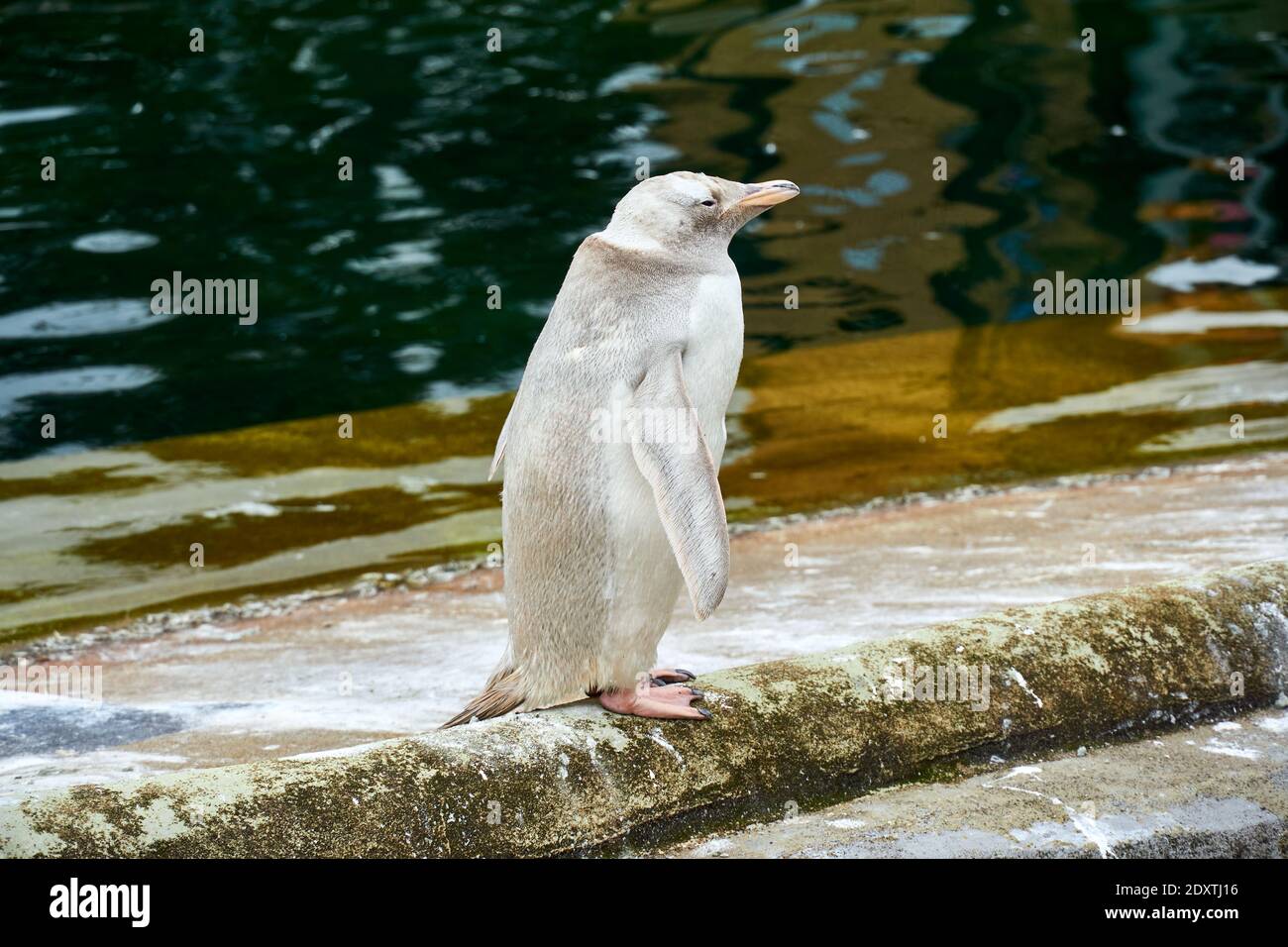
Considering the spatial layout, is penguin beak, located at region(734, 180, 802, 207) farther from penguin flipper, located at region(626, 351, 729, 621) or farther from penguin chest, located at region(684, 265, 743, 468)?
penguin flipper, located at region(626, 351, 729, 621)

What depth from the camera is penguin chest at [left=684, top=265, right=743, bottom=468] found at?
3.39 meters

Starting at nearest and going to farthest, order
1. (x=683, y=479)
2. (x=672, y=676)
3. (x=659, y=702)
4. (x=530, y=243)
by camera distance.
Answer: (x=683, y=479) → (x=659, y=702) → (x=672, y=676) → (x=530, y=243)

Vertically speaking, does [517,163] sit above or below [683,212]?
above

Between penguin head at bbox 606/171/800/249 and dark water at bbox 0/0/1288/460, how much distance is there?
855 cm

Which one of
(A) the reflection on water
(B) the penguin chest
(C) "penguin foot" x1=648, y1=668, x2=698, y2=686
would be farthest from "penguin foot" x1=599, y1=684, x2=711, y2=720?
(A) the reflection on water

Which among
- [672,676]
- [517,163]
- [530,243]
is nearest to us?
[672,676]

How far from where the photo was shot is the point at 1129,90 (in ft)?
53.8

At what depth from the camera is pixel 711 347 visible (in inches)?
134

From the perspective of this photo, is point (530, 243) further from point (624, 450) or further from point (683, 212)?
point (624, 450)

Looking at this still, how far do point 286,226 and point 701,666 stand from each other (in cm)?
950

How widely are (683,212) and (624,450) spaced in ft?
1.89

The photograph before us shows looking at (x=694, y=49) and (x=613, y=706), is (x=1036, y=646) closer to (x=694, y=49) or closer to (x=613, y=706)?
(x=613, y=706)

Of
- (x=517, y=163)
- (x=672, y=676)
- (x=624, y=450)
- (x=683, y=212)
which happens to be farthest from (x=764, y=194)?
(x=517, y=163)

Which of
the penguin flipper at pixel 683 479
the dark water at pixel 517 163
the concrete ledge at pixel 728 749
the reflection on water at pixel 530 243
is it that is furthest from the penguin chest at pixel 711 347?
the dark water at pixel 517 163
